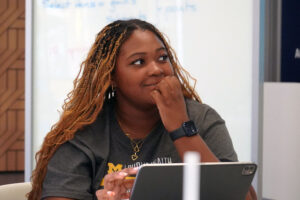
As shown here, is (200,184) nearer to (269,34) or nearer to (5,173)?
(269,34)

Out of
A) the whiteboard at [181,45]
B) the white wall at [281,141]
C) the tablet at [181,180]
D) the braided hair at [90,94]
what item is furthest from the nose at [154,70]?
the white wall at [281,141]

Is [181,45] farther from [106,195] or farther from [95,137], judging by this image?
[106,195]

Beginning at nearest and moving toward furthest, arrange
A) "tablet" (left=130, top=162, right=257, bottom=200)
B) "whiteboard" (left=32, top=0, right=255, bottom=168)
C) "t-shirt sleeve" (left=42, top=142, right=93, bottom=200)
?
"tablet" (left=130, top=162, right=257, bottom=200), "t-shirt sleeve" (left=42, top=142, right=93, bottom=200), "whiteboard" (left=32, top=0, right=255, bottom=168)

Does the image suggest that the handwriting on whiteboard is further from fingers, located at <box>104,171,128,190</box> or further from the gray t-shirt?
fingers, located at <box>104,171,128,190</box>

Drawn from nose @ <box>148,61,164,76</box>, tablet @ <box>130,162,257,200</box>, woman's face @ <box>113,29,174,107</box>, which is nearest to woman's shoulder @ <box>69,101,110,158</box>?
woman's face @ <box>113,29,174,107</box>

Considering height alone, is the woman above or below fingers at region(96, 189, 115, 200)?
→ above

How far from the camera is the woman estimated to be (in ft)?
4.91

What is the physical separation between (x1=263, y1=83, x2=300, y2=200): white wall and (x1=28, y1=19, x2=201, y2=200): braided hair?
139 cm

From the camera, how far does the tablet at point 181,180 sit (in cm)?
Result: 104

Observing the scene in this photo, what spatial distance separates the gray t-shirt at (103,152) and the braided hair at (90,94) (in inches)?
1.2

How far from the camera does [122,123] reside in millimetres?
1672

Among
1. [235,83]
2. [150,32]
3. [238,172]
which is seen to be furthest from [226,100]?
[238,172]

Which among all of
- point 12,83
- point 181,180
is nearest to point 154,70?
point 181,180

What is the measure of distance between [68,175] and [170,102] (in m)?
0.35
